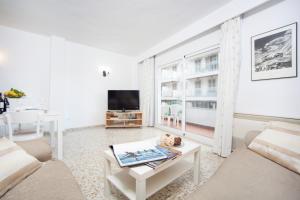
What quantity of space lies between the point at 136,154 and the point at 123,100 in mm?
3155

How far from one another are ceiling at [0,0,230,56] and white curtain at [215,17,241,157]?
1.71ft

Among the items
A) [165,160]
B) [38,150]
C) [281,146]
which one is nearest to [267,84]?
[281,146]

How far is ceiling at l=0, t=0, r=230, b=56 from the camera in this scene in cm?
221

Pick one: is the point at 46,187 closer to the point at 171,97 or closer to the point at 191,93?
the point at 191,93

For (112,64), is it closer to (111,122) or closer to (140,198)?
(111,122)

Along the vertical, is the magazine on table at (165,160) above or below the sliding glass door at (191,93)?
below

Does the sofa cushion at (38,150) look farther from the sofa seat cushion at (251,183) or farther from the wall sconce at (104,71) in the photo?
the wall sconce at (104,71)

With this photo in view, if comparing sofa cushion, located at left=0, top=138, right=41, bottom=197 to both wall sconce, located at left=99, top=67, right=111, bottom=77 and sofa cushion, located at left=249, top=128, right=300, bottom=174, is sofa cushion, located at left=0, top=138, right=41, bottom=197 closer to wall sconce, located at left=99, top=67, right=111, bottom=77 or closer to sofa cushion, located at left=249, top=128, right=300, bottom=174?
sofa cushion, located at left=249, top=128, right=300, bottom=174

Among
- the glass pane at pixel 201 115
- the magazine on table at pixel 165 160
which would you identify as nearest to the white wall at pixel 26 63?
the magazine on table at pixel 165 160

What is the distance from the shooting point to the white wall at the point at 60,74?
300 centimetres

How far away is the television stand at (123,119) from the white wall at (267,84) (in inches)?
108

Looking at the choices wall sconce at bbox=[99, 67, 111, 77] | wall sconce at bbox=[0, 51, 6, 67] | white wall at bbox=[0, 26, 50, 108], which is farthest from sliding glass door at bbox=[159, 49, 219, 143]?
wall sconce at bbox=[0, 51, 6, 67]

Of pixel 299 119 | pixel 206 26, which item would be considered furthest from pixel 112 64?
pixel 299 119

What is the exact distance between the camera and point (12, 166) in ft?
2.43
